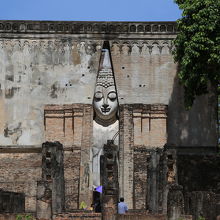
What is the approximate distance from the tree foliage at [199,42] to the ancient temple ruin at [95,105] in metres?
3.31

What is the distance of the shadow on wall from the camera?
25.5 metres

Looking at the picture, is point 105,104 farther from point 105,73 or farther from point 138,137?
point 138,137

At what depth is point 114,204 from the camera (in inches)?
697

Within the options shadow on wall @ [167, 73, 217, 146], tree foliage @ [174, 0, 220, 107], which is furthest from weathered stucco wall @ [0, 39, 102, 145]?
tree foliage @ [174, 0, 220, 107]

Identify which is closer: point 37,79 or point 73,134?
point 73,134

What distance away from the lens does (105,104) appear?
2562 centimetres

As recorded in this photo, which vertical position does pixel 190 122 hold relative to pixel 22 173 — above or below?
above

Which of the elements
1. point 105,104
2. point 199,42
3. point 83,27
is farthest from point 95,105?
point 199,42

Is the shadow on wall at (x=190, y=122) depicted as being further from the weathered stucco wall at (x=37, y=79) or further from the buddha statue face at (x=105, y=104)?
the weathered stucco wall at (x=37, y=79)

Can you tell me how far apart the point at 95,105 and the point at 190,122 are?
10.6 feet

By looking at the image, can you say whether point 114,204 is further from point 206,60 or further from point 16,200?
point 206,60

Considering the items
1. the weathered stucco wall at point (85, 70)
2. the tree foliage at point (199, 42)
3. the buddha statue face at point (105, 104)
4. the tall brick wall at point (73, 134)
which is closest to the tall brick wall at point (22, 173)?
the tall brick wall at point (73, 134)

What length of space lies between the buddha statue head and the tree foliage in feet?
12.7

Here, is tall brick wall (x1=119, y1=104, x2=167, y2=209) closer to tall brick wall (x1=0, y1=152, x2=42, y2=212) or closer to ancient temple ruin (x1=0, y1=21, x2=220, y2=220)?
ancient temple ruin (x1=0, y1=21, x2=220, y2=220)
